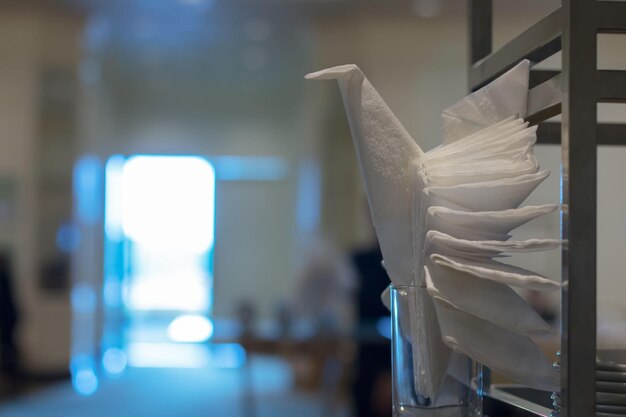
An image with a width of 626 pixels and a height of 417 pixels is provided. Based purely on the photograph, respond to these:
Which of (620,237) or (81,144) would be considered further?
(81,144)

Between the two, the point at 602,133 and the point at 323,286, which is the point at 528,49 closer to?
the point at 602,133

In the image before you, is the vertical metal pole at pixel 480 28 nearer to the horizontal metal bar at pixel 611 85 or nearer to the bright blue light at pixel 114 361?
the horizontal metal bar at pixel 611 85

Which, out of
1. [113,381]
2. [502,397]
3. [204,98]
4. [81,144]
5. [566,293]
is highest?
[204,98]

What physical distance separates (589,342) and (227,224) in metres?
12.0

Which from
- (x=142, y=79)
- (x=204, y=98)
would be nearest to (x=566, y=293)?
(x=142, y=79)

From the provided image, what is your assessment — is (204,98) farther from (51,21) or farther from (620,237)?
(620,237)

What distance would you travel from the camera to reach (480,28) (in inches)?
46.3

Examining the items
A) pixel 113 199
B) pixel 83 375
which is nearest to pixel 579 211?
pixel 83 375

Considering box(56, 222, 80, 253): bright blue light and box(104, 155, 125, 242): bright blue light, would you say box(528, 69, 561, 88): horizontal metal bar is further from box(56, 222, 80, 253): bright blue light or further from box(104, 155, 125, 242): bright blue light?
box(104, 155, 125, 242): bright blue light

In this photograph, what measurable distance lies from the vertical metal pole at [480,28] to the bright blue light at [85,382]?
685cm

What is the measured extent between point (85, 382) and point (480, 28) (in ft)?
25.1

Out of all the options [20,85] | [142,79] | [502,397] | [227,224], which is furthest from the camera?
[227,224]

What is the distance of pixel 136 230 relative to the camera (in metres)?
12.9

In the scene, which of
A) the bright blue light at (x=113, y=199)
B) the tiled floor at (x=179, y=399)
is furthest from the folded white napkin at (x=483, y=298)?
the bright blue light at (x=113, y=199)
